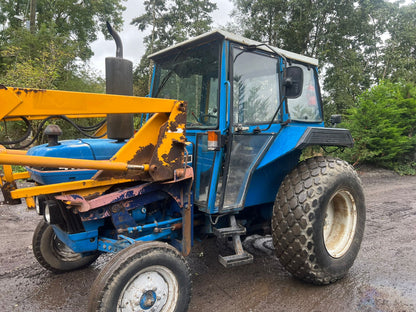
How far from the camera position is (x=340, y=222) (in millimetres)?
3293

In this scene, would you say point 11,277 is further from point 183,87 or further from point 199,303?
point 183,87

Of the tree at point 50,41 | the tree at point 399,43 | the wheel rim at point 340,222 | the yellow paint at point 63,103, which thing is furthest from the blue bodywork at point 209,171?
the tree at point 399,43

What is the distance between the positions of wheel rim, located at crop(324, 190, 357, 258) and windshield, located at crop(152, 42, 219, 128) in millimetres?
1623

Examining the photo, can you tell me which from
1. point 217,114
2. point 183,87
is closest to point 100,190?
point 217,114

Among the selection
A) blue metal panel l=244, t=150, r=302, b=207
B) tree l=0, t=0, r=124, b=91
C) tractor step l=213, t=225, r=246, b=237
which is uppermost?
tree l=0, t=0, r=124, b=91

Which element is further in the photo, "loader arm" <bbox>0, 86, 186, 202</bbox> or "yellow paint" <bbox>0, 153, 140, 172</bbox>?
"loader arm" <bbox>0, 86, 186, 202</bbox>

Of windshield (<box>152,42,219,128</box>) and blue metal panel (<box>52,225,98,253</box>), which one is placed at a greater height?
windshield (<box>152,42,219,128</box>)

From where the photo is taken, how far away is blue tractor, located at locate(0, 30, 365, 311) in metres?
2.23

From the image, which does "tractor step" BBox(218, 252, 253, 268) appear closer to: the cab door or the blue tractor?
the blue tractor

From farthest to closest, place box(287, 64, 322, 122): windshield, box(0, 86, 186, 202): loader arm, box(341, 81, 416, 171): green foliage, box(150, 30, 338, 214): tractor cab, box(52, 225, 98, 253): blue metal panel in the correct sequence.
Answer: box(341, 81, 416, 171): green foliage < box(287, 64, 322, 122): windshield < box(150, 30, 338, 214): tractor cab < box(52, 225, 98, 253): blue metal panel < box(0, 86, 186, 202): loader arm

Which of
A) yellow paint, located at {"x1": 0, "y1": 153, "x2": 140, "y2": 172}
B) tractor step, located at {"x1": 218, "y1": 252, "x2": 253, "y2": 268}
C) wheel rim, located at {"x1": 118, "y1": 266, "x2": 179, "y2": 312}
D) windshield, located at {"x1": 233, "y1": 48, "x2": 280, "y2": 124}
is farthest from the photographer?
windshield, located at {"x1": 233, "y1": 48, "x2": 280, "y2": 124}

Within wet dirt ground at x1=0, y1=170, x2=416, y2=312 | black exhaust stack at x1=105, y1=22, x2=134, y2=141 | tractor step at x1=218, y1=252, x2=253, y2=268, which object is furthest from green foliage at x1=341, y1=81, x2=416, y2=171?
black exhaust stack at x1=105, y1=22, x2=134, y2=141

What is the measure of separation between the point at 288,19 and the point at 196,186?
1600cm

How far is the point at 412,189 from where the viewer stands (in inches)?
308
